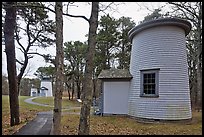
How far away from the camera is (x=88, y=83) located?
676cm

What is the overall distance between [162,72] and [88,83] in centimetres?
591

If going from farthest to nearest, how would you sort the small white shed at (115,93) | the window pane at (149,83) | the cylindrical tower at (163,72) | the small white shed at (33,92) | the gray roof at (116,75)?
1. the small white shed at (33,92)
2. the small white shed at (115,93)
3. the gray roof at (116,75)
4. the window pane at (149,83)
5. the cylindrical tower at (163,72)

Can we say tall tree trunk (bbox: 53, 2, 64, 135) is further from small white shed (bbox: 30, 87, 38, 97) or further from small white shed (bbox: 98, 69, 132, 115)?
small white shed (bbox: 30, 87, 38, 97)

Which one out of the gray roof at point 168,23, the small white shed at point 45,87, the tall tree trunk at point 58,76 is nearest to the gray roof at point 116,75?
the gray roof at point 168,23

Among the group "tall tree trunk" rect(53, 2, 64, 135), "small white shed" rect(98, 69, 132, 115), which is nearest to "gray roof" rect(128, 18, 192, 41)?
"small white shed" rect(98, 69, 132, 115)

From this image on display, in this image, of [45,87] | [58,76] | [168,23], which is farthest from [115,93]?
[45,87]

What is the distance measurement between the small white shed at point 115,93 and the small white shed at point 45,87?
32153 millimetres

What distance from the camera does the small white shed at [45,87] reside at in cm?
4514

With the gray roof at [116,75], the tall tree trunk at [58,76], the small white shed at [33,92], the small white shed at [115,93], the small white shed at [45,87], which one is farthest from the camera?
the small white shed at [33,92]

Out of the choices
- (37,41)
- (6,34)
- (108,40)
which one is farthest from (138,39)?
(108,40)

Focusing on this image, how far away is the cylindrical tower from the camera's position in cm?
1130

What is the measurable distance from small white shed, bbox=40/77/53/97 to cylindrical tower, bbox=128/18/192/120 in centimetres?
3496

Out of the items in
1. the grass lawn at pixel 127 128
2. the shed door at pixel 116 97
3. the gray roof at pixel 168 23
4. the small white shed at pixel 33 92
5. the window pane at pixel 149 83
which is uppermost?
the gray roof at pixel 168 23

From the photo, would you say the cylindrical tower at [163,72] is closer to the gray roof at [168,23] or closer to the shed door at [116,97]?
the gray roof at [168,23]
